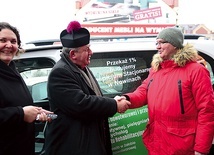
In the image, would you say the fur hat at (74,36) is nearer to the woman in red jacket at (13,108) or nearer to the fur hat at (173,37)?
the woman in red jacket at (13,108)

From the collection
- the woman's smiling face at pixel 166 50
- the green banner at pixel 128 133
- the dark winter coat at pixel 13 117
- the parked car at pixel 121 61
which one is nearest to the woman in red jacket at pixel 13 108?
the dark winter coat at pixel 13 117

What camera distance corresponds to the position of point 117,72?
2881 millimetres

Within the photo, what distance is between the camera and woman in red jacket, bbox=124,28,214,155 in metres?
2.25

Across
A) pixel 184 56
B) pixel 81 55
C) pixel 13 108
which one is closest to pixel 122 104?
pixel 81 55

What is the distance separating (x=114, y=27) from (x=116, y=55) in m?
4.44

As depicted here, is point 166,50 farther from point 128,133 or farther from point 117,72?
point 128,133

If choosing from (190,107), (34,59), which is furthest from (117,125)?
(34,59)

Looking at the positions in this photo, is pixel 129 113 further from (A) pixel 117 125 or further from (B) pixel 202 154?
(B) pixel 202 154

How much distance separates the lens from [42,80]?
3838 mm

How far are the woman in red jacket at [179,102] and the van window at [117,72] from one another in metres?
0.38

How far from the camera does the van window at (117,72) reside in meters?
2.88

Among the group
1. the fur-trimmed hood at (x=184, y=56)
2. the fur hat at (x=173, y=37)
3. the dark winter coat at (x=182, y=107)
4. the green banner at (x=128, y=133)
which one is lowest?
the green banner at (x=128, y=133)

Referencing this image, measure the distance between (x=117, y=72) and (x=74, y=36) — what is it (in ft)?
2.36

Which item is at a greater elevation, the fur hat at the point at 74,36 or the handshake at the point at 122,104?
the fur hat at the point at 74,36
